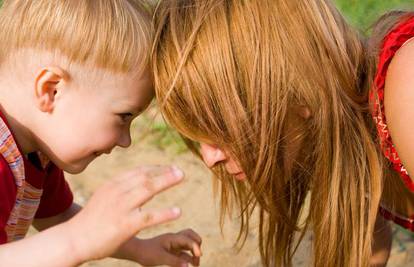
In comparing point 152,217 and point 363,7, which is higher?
point 152,217

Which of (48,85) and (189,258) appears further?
(189,258)

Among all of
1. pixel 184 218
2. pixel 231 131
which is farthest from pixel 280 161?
pixel 184 218

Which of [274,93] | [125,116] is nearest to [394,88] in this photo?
[274,93]

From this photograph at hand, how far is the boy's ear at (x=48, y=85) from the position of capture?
1334 mm

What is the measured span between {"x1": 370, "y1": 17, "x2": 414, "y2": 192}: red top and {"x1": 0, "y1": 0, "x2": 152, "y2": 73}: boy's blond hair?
1.40 ft

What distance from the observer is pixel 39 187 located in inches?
60.6

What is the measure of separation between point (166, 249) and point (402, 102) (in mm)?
611

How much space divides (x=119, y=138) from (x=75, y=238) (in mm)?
301

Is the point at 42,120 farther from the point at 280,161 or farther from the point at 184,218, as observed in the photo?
the point at 184,218

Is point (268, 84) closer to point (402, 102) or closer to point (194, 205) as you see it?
point (402, 102)

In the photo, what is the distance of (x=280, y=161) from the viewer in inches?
56.2

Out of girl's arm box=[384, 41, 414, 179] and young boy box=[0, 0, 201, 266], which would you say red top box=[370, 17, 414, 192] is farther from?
young boy box=[0, 0, 201, 266]

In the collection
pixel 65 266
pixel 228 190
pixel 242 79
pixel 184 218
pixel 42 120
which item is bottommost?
pixel 184 218

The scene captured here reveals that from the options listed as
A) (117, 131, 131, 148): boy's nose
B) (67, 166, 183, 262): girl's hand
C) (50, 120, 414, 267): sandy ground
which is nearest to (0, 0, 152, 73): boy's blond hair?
(117, 131, 131, 148): boy's nose
